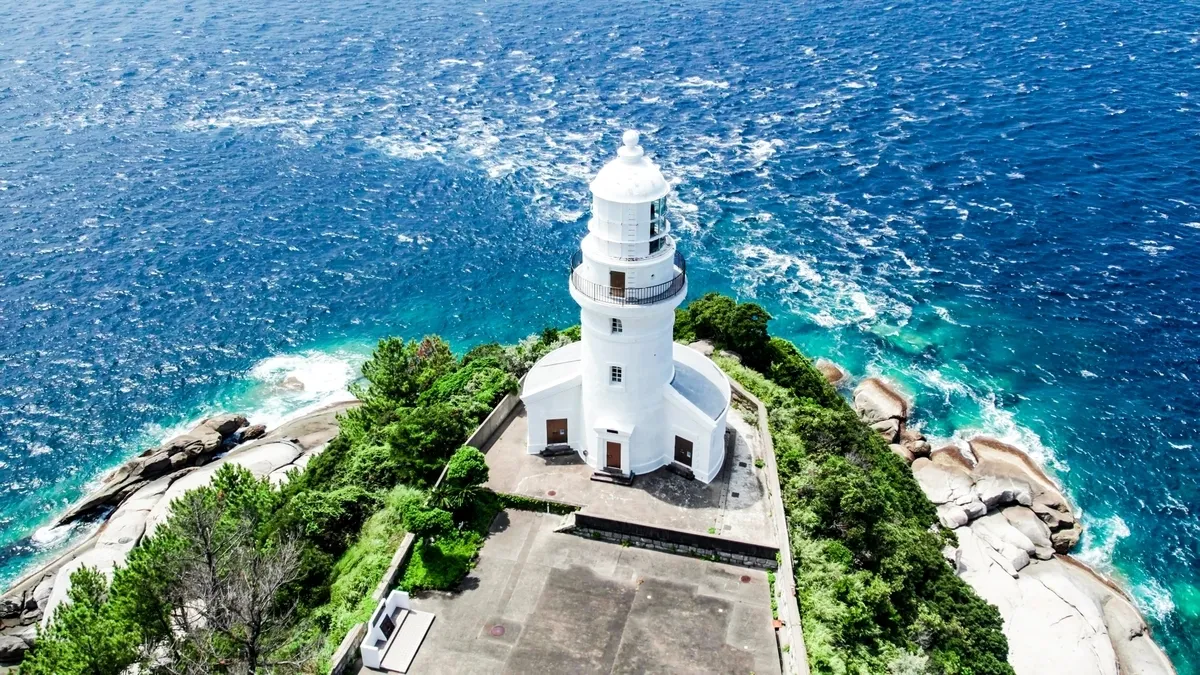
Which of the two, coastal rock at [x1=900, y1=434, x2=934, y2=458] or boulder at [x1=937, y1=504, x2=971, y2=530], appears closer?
boulder at [x1=937, y1=504, x2=971, y2=530]

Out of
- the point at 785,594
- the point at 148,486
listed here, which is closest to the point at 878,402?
the point at 785,594

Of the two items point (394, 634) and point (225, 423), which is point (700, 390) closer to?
point (394, 634)

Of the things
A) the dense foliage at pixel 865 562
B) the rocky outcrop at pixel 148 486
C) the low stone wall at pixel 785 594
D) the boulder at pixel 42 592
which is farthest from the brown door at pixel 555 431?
the boulder at pixel 42 592

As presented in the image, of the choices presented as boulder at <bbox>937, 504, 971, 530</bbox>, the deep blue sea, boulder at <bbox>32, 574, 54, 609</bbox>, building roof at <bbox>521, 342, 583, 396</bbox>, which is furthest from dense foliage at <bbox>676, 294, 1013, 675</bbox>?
boulder at <bbox>32, 574, 54, 609</bbox>

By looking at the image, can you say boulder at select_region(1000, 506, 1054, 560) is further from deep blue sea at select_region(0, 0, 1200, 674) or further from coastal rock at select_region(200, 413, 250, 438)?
coastal rock at select_region(200, 413, 250, 438)

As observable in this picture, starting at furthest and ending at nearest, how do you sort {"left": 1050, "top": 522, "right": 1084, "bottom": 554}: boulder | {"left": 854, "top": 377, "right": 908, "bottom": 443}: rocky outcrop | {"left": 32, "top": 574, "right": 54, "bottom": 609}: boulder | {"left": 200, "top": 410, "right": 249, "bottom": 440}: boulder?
{"left": 200, "top": 410, "right": 249, "bottom": 440}: boulder → {"left": 854, "top": 377, "right": 908, "bottom": 443}: rocky outcrop → {"left": 1050, "top": 522, "right": 1084, "bottom": 554}: boulder → {"left": 32, "top": 574, "right": 54, "bottom": 609}: boulder

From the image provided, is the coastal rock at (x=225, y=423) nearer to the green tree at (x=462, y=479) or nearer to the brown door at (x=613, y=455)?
the green tree at (x=462, y=479)
